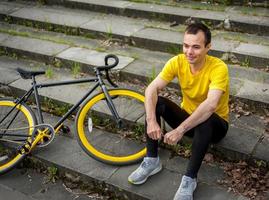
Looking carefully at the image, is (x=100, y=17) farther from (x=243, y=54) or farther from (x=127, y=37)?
(x=243, y=54)

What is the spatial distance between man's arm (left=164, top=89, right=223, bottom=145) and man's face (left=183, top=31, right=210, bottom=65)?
371 millimetres

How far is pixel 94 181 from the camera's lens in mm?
4223

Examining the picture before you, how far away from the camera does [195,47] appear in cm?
360

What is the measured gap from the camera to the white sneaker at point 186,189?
12.1 feet

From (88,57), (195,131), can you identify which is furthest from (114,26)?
(195,131)

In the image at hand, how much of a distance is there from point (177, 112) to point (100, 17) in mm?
3687

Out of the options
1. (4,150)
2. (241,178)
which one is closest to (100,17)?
(4,150)

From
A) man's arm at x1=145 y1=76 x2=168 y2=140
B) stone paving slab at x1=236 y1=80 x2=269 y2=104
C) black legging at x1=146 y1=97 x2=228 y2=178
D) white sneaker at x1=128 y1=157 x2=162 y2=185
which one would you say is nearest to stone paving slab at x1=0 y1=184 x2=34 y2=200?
white sneaker at x1=128 y1=157 x2=162 y2=185

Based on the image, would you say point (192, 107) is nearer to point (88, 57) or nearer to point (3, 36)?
point (88, 57)

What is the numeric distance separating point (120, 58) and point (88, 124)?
63.5 inches

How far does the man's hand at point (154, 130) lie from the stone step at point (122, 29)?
2226mm

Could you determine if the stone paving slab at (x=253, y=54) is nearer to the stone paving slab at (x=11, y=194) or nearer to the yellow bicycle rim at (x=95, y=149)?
the yellow bicycle rim at (x=95, y=149)

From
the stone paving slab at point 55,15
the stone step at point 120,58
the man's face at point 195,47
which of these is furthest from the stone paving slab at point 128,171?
the stone paving slab at point 55,15

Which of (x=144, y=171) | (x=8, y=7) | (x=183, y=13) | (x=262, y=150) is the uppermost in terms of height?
(x=183, y=13)
